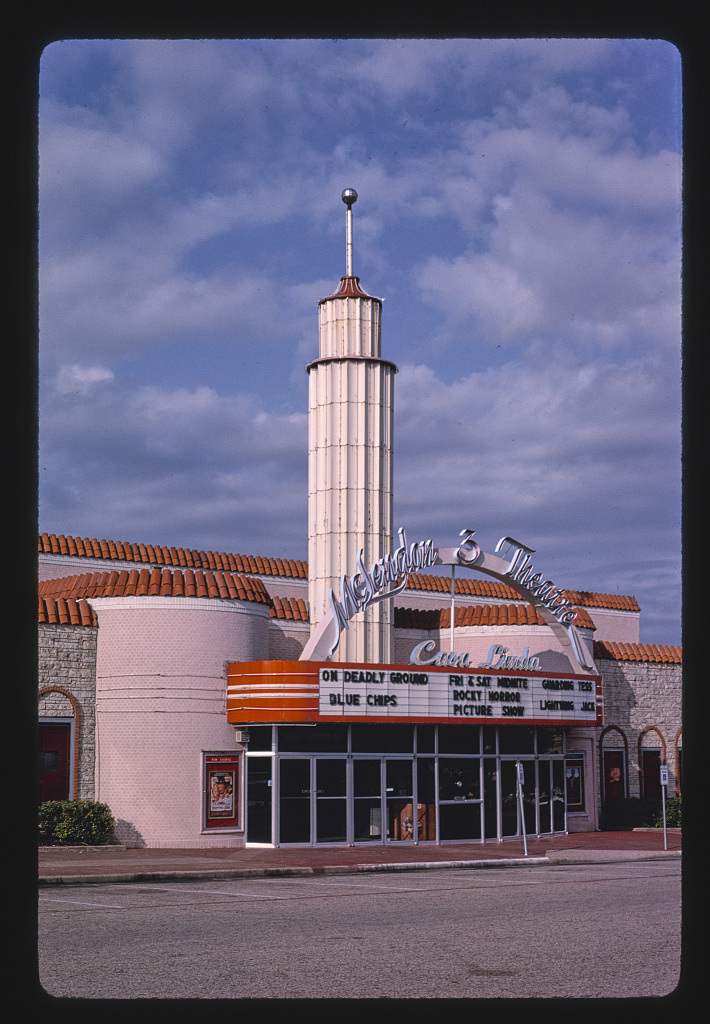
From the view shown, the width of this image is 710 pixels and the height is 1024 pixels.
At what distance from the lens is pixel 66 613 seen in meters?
31.2

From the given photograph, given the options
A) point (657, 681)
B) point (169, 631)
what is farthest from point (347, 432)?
point (657, 681)

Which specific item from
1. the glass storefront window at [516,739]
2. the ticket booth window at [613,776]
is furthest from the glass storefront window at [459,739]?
the ticket booth window at [613,776]

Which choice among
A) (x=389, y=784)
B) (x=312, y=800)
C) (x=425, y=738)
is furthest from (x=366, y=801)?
(x=425, y=738)

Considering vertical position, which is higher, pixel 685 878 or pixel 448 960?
pixel 685 878

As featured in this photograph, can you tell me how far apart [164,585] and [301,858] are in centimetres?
815

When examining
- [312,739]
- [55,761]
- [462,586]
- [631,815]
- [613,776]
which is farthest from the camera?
[462,586]

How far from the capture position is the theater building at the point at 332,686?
30641mm

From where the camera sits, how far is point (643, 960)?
1158 cm

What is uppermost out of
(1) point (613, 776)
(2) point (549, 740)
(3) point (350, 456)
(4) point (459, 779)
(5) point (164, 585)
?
(3) point (350, 456)

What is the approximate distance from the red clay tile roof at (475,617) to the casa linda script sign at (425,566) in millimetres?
1507

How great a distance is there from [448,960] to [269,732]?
19882 millimetres

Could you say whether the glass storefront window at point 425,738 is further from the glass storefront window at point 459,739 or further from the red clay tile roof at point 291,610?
the red clay tile roof at point 291,610

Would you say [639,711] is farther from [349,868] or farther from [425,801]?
[349,868]

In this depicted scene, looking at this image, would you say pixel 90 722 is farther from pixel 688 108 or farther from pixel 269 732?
pixel 688 108
